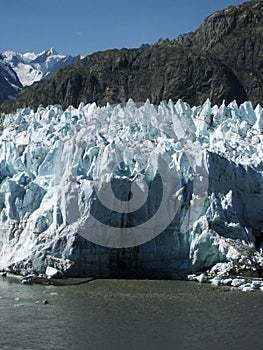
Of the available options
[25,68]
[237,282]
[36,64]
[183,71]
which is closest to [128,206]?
[237,282]

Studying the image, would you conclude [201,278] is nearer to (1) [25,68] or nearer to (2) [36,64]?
(1) [25,68]

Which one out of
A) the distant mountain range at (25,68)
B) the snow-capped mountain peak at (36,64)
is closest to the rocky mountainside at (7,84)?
the distant mountain range at (25,68)

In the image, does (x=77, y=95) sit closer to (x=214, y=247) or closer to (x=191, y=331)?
(x=214, y=247)

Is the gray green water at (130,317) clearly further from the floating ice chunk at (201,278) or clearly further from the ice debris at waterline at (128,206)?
the ice debris at waterline at (128,206)

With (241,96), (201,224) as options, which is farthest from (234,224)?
(241,96)

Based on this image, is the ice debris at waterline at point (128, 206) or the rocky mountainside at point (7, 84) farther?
the rocky mountainside at point (7, 84)
